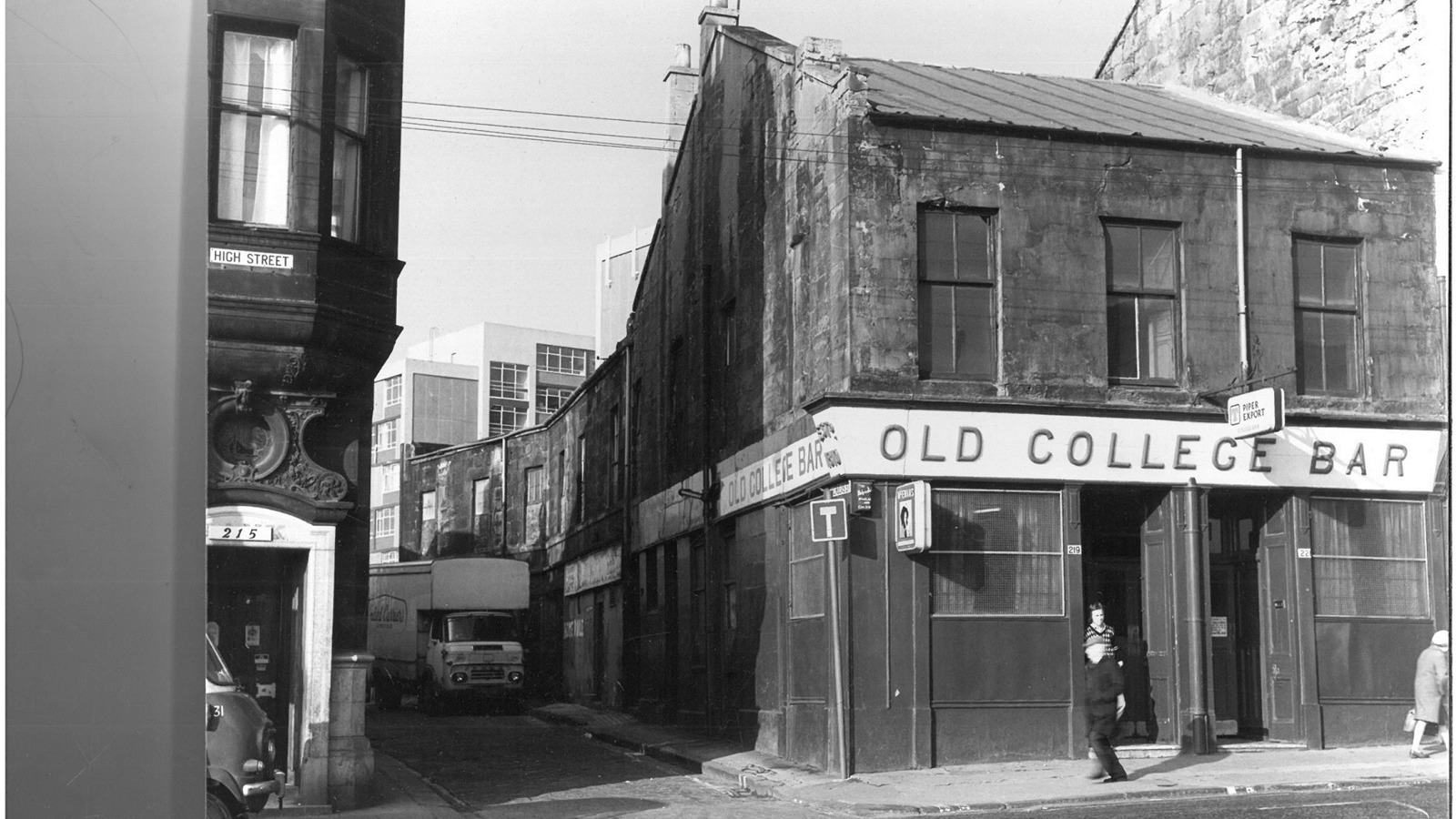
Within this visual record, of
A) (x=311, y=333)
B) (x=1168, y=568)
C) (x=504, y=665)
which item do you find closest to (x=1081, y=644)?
(x=1168, y=568)

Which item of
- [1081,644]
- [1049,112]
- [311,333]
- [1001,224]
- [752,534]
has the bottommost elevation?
[1081,644]

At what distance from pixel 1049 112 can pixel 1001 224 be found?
173cm

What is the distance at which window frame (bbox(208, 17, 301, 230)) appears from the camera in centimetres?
1197

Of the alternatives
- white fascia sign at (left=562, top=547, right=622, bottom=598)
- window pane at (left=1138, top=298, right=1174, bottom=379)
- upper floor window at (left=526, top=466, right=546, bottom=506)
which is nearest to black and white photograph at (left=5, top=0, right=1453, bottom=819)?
window pane at (left=1138, top=298, right=1174, bottom=379)

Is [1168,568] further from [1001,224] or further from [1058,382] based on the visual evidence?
[1001,224]

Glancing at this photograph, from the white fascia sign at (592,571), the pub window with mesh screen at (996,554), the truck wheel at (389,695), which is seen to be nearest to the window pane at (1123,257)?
the pub window with mesh screen at (996,554)

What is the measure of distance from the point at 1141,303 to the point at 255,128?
36.6 feet

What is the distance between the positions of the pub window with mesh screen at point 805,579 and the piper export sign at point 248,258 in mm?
7874

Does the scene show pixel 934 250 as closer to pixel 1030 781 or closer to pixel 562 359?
pixel 1030 781

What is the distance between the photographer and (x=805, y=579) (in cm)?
1853

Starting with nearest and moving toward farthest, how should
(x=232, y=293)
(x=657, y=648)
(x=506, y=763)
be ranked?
(x=232, y=293), (x=506, y=763), (x=657, y=648)

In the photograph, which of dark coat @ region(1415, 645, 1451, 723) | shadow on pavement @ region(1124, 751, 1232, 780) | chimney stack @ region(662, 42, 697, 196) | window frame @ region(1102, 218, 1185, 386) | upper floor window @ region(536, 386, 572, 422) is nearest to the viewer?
dark coat @ region(1415, 645, 1451, 723)

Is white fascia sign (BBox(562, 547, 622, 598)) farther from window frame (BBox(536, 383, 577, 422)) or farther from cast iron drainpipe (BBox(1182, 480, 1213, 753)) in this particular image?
window frame (BBox(536, 383, 577, 422))

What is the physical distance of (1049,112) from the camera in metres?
18.1
